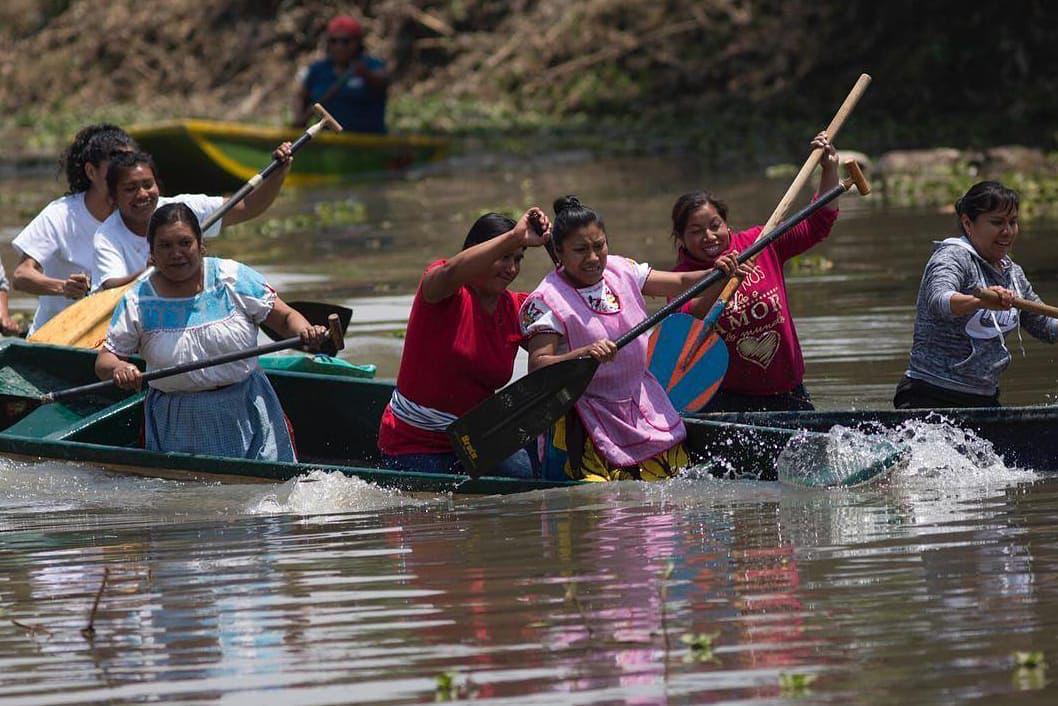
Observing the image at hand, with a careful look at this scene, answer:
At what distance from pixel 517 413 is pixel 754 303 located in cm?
119

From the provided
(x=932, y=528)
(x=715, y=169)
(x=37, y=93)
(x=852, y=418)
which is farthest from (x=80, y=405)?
(x=37, y=93)

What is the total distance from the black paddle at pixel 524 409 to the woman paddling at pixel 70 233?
10.2ft

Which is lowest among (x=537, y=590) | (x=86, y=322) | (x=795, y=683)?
(x=795, y=683)

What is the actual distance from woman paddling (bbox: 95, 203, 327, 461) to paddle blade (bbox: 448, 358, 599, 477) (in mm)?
779

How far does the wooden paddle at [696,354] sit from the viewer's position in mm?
7586

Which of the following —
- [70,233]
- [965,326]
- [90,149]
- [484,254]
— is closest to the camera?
[484,254]

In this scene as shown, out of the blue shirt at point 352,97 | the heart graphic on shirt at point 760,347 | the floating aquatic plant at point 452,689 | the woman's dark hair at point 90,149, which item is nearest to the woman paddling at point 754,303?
the heart graphic on shirt at point 760,347

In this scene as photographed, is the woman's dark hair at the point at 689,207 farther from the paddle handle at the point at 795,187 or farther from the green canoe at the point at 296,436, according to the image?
the green canoe at the point at 296,436

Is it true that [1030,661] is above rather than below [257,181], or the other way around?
below

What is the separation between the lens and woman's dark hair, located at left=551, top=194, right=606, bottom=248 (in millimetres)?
6754

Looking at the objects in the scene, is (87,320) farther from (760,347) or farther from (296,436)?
(760,347)

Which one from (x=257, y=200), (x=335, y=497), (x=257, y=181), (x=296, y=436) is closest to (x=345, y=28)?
(x=257, y=200)

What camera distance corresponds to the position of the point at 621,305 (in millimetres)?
7027

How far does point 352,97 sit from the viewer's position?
814 inches
